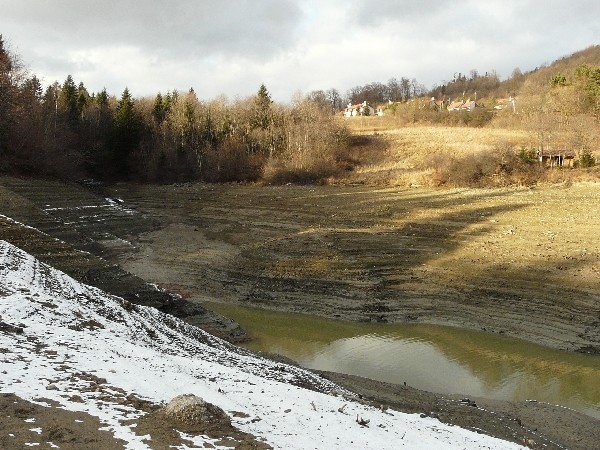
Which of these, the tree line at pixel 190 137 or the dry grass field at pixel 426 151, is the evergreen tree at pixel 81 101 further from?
the dry grass field at pixel 426 151

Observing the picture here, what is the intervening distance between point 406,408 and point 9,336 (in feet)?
30.1

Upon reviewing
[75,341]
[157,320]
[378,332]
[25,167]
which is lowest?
[378,332]

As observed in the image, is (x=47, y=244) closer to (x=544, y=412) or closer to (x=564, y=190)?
(x=544, y=412)

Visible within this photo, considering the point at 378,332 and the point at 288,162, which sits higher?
the point at 288,162

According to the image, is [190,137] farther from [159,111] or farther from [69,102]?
[69,102]

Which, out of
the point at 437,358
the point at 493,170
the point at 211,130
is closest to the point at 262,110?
the point at 211,130

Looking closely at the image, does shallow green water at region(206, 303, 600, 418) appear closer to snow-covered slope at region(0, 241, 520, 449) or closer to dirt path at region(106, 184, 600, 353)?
dirt path at region(106, 184, 600, 353)

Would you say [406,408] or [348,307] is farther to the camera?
[348,307]

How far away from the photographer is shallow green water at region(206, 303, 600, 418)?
1784cm

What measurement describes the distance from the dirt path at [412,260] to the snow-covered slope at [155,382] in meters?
12.0

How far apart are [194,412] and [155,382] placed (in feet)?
6.29

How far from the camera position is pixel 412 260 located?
1187 inches

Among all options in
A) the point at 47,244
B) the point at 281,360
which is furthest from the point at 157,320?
the point at 47,244

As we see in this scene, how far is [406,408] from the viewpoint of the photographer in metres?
13.3
